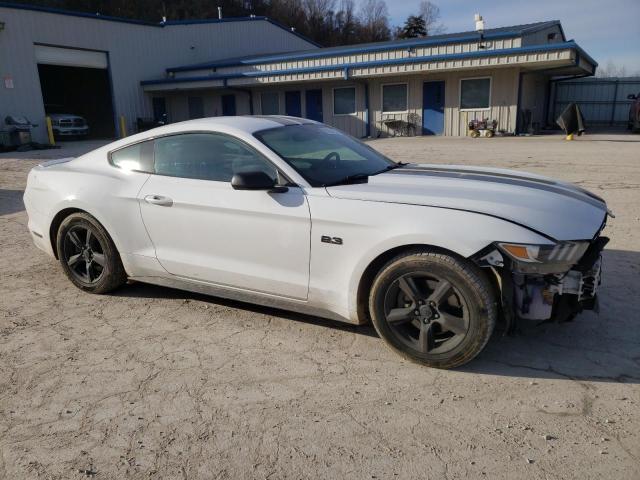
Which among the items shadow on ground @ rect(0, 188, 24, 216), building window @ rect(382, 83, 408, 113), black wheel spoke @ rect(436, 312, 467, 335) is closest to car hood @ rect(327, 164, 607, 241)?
black wheel spoke @ rect(436, 312, 467, 335)

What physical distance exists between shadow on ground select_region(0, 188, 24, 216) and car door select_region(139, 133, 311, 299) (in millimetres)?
5704

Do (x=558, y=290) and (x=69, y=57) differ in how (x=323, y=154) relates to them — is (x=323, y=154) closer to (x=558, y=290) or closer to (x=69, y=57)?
(x=558, y=290)

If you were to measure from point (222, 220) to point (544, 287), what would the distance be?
2.22 metres

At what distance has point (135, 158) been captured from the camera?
14.1 feet

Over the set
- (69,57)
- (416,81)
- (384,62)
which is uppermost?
(69,57)

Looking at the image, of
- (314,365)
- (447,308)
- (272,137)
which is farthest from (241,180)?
(447,308)

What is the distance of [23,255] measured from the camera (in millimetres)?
5934

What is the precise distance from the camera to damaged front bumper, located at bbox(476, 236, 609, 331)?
294cm

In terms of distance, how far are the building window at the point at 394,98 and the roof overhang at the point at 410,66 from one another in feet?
5.11

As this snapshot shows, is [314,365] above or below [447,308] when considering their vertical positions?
below

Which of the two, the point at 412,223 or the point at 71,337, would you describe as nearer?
the point at 412,223

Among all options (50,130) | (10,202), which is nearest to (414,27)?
(50,130)

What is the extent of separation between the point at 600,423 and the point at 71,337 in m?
3.52

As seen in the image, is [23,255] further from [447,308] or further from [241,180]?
[447,308]
